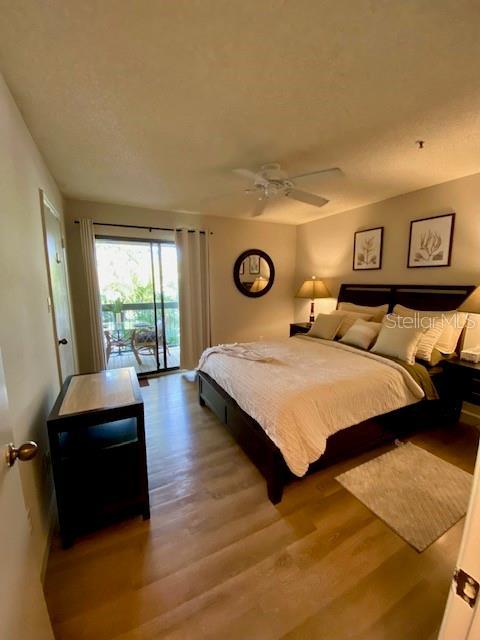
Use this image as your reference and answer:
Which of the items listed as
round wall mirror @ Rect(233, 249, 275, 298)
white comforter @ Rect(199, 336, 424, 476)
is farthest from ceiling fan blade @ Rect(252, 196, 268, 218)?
white comforter @ Rect(199, 336, 424, 476)

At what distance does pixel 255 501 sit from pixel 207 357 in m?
1.53

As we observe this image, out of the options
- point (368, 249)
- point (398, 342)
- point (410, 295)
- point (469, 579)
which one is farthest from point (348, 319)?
point (469, 579)

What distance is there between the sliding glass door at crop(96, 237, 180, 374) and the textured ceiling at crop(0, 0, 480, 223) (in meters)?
1.51

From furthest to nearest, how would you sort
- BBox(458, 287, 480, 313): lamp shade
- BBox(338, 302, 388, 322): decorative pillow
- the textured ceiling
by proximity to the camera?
BBox(338, 302, 388, 322): decorative pillow < BBox(458, 287, 480, 313): lamp shade < the textured ceiling

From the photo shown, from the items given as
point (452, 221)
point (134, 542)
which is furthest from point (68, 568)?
point (452, 221)

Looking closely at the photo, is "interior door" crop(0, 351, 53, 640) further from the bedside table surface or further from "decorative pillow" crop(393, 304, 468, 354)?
"decorative pillow" crop(393, 304, 468, 354)

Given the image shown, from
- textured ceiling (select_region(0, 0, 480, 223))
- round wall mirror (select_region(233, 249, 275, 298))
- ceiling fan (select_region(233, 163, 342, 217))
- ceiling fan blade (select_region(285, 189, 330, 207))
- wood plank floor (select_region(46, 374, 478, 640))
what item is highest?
textured ceiling (select_region(0, 0, 480, 223))

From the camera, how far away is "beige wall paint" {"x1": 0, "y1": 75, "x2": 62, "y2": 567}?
1.35 meters

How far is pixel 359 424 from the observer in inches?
87.6

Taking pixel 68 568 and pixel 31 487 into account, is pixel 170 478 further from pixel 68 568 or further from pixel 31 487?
pixel 31 487

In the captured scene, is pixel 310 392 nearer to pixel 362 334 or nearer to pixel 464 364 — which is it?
pixel 362 334

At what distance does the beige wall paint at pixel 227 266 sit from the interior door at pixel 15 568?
10.7 ft

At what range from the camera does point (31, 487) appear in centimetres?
144

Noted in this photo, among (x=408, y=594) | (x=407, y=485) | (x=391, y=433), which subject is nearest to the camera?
(x=408, y=594)
